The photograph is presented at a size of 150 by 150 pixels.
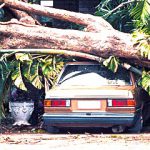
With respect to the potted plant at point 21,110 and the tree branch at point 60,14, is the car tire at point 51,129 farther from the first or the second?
the tree branch at point 60,14

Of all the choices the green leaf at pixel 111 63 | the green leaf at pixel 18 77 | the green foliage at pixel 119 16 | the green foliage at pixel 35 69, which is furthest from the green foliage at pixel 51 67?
the green foliage at pixel 119 16

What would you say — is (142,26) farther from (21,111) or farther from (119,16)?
(21,111)

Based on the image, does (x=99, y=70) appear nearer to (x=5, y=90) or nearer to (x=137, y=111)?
(x=137, y=111)

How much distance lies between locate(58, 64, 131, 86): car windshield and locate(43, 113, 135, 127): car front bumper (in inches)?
29.0

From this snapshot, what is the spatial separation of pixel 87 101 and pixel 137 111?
3.41 feet

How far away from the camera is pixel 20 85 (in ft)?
37.5

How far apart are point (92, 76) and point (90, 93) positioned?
2.30 ft

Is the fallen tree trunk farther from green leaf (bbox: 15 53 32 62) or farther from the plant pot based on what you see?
the plant pot

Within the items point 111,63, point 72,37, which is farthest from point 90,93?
point 72,37

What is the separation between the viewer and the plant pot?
39.5ft

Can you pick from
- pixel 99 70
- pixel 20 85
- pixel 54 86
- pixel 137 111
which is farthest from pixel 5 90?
pixel 137 111

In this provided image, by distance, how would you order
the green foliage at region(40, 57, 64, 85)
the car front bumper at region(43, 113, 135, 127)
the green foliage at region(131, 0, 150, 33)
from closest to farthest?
the car front bumper at region(43, 113, 135, 127) < the green foliage at region(40, 57, 64, 85) < the green foliage at region(131, 0, 150, 33)

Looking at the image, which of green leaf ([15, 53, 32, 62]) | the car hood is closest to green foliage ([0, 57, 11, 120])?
green leaf ([15, 53, 32, 62])

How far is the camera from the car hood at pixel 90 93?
10.5m
